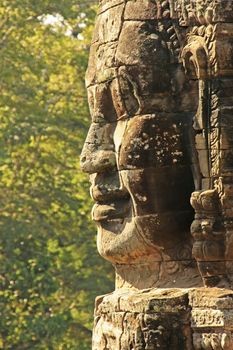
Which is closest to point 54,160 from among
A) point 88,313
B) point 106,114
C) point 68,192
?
point 68,192

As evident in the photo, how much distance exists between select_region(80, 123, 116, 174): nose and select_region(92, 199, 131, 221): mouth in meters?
0.23

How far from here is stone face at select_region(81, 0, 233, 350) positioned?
11.4 meters

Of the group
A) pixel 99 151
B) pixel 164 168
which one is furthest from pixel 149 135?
pixel 99 151

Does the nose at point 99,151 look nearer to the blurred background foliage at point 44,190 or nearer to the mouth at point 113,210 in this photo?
the mouth at point 113,210

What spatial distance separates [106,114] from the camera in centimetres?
1221

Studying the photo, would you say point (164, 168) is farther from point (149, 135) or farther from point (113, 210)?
point (113, 210)

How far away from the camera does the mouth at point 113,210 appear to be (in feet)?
39.6

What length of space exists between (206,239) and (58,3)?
1802cm

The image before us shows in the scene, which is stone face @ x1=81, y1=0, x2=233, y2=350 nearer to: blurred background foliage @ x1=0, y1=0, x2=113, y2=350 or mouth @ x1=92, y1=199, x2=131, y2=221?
mouth @ x1=92, y1=199, x2=131, y2=221

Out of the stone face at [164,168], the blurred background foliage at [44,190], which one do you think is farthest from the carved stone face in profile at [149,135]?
the blurred background foliage at [44,190]

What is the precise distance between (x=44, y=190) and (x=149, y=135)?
55.2ft

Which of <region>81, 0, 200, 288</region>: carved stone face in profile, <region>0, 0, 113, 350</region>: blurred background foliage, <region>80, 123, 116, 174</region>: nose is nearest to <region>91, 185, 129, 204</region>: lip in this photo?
<region>81, 0, 200, 288</region>: carved stone face in profile

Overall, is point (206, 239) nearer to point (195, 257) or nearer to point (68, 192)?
point (195, 257)

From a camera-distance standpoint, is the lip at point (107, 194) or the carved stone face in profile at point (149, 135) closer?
the carved stone face in profile at point (149, 135)
